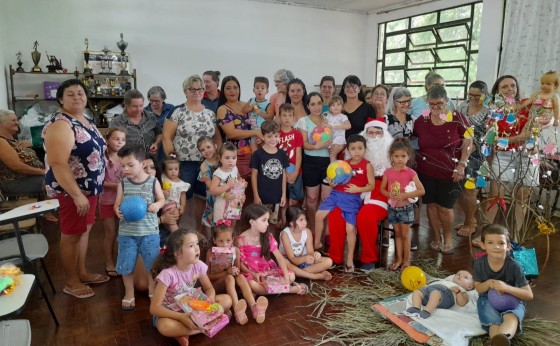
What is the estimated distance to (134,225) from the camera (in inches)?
113

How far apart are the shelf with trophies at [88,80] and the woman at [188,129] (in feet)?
11.3

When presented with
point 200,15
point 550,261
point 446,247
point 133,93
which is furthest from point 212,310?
point 200,15

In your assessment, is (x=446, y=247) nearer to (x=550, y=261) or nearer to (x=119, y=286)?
(x=550, y=261)

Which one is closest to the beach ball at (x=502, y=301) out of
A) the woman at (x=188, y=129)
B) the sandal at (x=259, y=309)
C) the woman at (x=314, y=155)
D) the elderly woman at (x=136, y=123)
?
the sandal at (x=259, y=309)

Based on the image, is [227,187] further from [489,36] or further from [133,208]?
[489,36]

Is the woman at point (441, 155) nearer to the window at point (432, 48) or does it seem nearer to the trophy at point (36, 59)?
the window at point (432, 48)

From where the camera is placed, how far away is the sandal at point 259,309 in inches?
108

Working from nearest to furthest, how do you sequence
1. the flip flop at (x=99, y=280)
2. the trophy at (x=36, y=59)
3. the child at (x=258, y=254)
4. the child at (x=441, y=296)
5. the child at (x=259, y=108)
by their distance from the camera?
the child at (x=441, y=296) → the child at (x=258, y=254) → the flip flop at (x=99, y=280) → the child at (x=259, y=108) → the trophy at (x=36, y=59)

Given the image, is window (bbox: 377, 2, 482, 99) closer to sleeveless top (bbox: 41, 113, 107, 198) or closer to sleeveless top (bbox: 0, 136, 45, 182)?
sleeveless top (bbox: 41, 113, 107, 198)

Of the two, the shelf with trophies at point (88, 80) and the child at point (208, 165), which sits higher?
the shelf with trophies at point (88, 80)

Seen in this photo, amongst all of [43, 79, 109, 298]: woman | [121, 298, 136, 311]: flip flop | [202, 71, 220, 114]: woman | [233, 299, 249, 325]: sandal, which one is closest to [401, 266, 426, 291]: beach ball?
[233, 299, 249, 325]: sandal

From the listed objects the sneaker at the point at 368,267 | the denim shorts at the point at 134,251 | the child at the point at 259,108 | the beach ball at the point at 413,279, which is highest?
the child at the point at 259,108

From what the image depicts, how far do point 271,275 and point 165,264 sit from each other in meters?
0.90

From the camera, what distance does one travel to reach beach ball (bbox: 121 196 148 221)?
2.78 m
